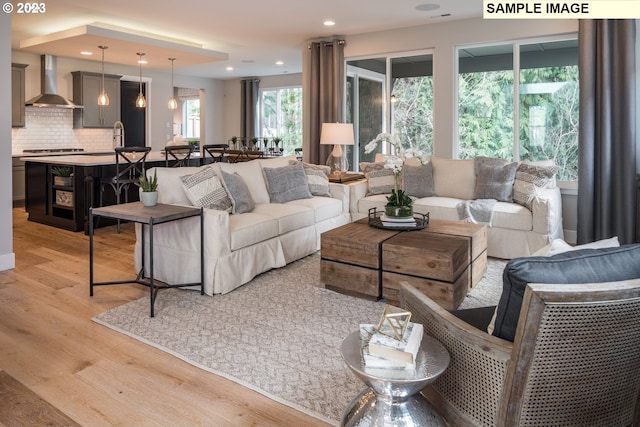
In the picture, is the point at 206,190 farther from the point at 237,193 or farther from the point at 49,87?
the point at 49,87

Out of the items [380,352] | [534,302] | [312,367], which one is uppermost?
[534,302]

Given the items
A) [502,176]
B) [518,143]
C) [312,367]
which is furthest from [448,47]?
[312,367]

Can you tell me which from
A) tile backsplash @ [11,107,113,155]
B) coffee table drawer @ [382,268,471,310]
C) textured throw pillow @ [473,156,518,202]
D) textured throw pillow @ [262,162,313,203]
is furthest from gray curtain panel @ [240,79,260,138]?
coffee table drawer @ [382,268,471,310]

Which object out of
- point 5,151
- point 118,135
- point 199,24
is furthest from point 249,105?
point 5,151

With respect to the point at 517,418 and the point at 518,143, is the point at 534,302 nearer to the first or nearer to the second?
the point at 517,418

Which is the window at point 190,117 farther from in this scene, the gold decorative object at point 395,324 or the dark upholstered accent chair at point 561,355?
the dark upholstered accent chair at point 561,355

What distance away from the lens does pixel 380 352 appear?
1.42m

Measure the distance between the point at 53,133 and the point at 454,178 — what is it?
730 centimetres

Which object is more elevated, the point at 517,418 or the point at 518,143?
the point at 518,143

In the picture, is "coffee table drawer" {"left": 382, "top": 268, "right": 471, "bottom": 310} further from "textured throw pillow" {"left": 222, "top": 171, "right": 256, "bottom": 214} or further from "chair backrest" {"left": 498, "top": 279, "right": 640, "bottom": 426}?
"chair backrest" {"left": 498, "top": 279, "right": 640, "bottom": 426}

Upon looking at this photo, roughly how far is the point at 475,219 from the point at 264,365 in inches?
113

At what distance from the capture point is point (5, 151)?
420 cm

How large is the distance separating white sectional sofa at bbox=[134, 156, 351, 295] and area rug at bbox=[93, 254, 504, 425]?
150 mm

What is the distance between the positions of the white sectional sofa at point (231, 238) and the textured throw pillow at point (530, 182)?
201cm
